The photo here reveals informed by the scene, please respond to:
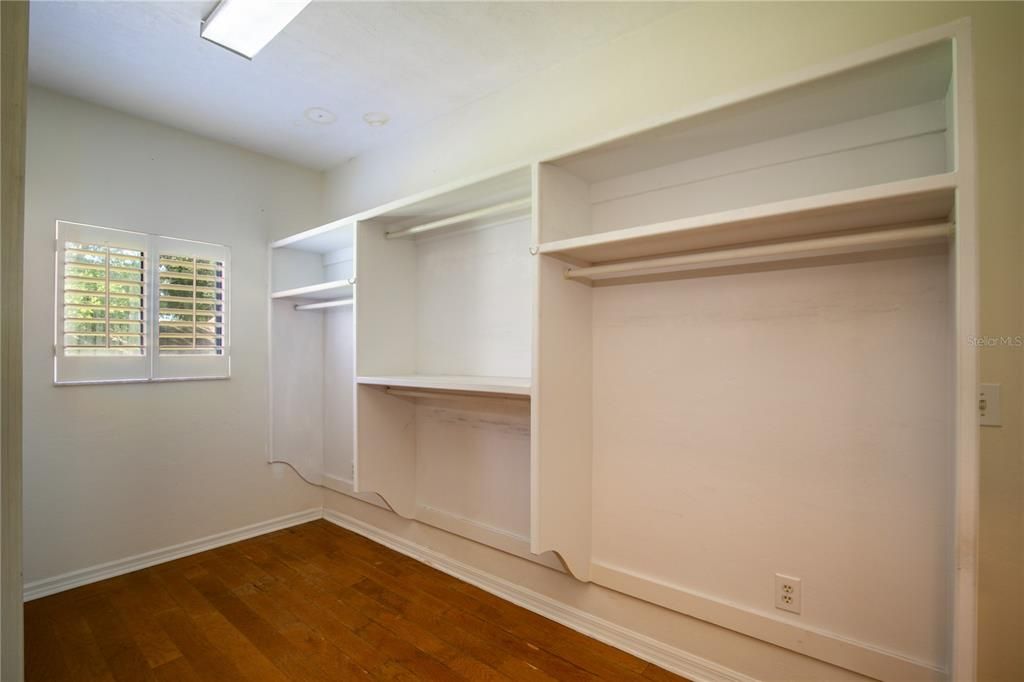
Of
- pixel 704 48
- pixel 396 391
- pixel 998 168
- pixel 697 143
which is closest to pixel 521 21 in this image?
pixel 704 48

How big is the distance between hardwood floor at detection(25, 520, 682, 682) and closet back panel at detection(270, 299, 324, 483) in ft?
2.62

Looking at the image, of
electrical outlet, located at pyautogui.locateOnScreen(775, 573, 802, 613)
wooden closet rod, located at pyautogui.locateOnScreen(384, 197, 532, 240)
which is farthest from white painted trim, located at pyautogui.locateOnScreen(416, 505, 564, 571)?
wooden closet rod, located at pyautogui.locateOnScreen(384, 197, 532, 240)

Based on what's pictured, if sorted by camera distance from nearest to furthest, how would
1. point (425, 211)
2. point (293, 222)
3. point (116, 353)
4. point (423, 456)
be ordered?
point (425, 211), point (116, 353), point (423, 456), point (293, 222)

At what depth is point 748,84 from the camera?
5.48ft

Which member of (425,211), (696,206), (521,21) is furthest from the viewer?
(425,211)

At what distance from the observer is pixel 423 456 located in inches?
110

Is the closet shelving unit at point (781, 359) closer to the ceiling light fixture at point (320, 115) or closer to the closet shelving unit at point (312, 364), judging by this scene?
the ceiling light fixture at point (320, 115)

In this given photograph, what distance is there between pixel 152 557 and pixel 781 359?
3491 mm

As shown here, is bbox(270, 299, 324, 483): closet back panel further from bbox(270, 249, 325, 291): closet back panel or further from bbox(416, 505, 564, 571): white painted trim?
bbox(416, 505, 564, 571): white painted trim

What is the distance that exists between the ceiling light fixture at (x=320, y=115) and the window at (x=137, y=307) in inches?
41.8

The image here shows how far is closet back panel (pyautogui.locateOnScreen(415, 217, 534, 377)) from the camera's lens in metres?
2.36

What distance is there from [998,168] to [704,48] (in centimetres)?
103

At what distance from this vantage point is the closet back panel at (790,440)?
1.42m

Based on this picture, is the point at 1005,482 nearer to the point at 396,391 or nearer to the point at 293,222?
the point at 396,391
